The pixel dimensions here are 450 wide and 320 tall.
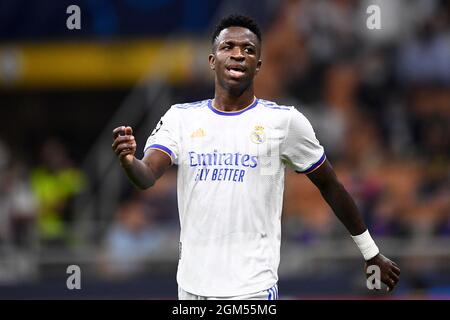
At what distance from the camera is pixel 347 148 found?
13953 mm

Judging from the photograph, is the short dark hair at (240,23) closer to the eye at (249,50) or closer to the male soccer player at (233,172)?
the male soccer player at (233,172)

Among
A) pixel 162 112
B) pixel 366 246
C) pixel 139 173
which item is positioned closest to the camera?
pixel 139 173

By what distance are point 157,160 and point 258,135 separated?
55 centimetres

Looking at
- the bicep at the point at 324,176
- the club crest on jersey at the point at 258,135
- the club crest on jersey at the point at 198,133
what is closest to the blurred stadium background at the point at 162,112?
the bicep at the point at 324,176

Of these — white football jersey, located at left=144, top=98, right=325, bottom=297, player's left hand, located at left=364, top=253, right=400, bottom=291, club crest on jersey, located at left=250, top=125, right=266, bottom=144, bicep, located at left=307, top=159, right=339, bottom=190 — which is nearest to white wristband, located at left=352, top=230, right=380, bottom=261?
player's left hand, located at left=364, top=253, right=400, bottom=291

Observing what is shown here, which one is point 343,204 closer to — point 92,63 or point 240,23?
point 240,23

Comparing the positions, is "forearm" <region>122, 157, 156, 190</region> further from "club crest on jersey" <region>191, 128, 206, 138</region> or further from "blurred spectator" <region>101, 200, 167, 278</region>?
"blurred spectator" <region>101, 200, 167, 278</region>

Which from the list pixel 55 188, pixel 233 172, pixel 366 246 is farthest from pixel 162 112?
pixel 233 172

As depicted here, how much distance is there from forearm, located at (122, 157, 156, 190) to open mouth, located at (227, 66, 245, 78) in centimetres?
66

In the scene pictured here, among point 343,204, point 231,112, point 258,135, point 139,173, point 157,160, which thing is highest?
point 231,112

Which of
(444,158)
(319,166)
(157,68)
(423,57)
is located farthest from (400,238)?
(319,166)

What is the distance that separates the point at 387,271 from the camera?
18.6 ft

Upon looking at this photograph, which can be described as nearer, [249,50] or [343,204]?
[249,50]

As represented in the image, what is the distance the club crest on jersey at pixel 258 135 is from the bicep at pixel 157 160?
46 centimetres
